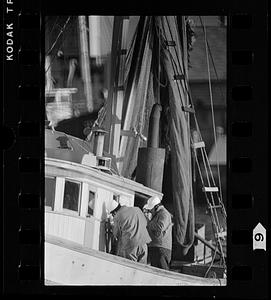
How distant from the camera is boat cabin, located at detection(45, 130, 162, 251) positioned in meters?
2.60

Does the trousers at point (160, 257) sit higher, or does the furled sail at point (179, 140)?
the furled sail at point (179, 140)

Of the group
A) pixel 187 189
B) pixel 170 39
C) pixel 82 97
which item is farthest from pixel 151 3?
pixel 187 189

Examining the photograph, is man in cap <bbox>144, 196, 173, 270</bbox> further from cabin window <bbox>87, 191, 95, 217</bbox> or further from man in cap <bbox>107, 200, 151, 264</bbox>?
cabin window <bbox>87, 191, 95, 217</bbox>

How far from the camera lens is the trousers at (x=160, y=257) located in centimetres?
262
